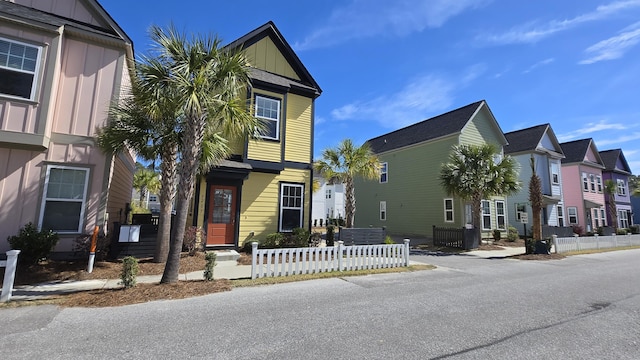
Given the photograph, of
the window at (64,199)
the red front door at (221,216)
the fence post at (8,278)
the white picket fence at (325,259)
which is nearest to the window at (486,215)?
the white picket fence at (325,259)

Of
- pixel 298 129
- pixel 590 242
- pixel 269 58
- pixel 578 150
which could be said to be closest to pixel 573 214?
pixel 578 150

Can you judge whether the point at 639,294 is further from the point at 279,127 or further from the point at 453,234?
Answer: the point at 279,127

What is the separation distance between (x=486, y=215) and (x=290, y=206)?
1567cm

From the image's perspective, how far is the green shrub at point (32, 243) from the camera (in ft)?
24.2

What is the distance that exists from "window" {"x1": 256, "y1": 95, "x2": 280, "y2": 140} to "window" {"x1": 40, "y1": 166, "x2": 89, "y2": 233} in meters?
6.16

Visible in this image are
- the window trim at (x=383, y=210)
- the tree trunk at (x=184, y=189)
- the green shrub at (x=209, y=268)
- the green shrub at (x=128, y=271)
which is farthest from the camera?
the window trim at (x=383, y=210)

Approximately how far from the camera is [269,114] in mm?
12461

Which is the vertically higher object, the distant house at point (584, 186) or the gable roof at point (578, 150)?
the gable roof at point (578, 150)

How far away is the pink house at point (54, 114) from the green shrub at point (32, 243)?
625 mm

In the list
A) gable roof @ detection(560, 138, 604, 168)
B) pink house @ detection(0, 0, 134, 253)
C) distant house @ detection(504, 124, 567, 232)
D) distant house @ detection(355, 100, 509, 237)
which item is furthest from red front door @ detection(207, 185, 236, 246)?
gable roof @ detection(560, 138, 604, 168)

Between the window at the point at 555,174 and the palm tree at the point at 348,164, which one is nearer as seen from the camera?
the palm tree at the point at 348,164

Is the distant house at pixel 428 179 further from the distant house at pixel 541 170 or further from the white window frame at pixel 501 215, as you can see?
the distant house at pixel 541 170

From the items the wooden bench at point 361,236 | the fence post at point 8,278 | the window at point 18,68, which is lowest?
the fence post at point 8,278

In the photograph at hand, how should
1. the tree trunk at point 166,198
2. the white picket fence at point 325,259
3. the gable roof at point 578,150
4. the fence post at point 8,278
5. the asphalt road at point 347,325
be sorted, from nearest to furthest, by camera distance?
1. the asphalt road at point 347,325
2. the fence post at point 8,278
3. the white picket fence at point 325,259
4. the tree trunk at point 166,198
5. the gable roof at point 578,150
